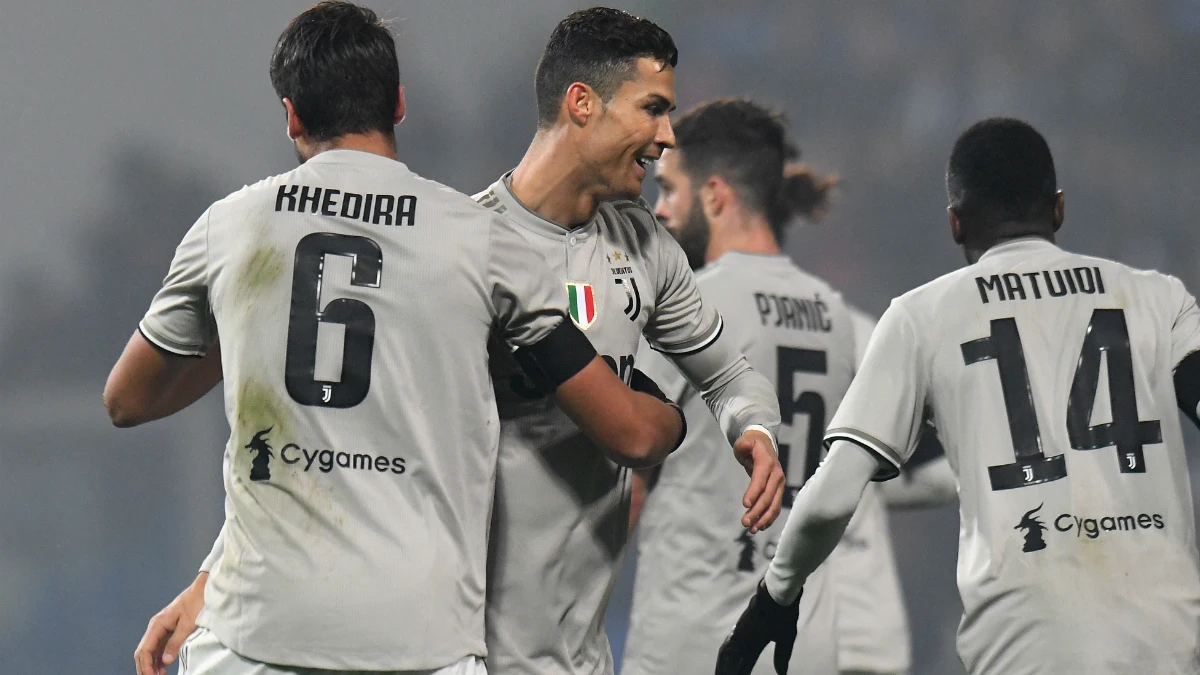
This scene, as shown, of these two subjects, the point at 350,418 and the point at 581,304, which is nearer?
the point at 350,418

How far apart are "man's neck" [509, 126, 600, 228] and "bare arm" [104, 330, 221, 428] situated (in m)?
0.65

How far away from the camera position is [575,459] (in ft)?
7.63

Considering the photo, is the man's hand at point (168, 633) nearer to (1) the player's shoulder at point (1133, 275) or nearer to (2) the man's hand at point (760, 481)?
(2) the man's hand at point (760, 481)

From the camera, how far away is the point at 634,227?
2543mm

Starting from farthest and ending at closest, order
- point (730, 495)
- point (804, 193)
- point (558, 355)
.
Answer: point (804, 193)
point (730, 495)
point (558, 355)

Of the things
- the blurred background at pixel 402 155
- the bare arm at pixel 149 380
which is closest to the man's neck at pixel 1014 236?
the bare arm at pixel 149 380

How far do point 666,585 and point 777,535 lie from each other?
324mm

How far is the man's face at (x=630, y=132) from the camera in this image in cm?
242

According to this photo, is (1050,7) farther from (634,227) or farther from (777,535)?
(634,227)

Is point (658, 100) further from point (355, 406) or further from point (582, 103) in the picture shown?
point (355, 406)

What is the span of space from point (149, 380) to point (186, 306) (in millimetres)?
152

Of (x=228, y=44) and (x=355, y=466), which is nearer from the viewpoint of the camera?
(x=355, y=466)

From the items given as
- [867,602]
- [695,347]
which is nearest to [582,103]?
[695,347]

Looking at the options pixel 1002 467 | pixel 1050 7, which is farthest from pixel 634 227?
pixel 1050 7
